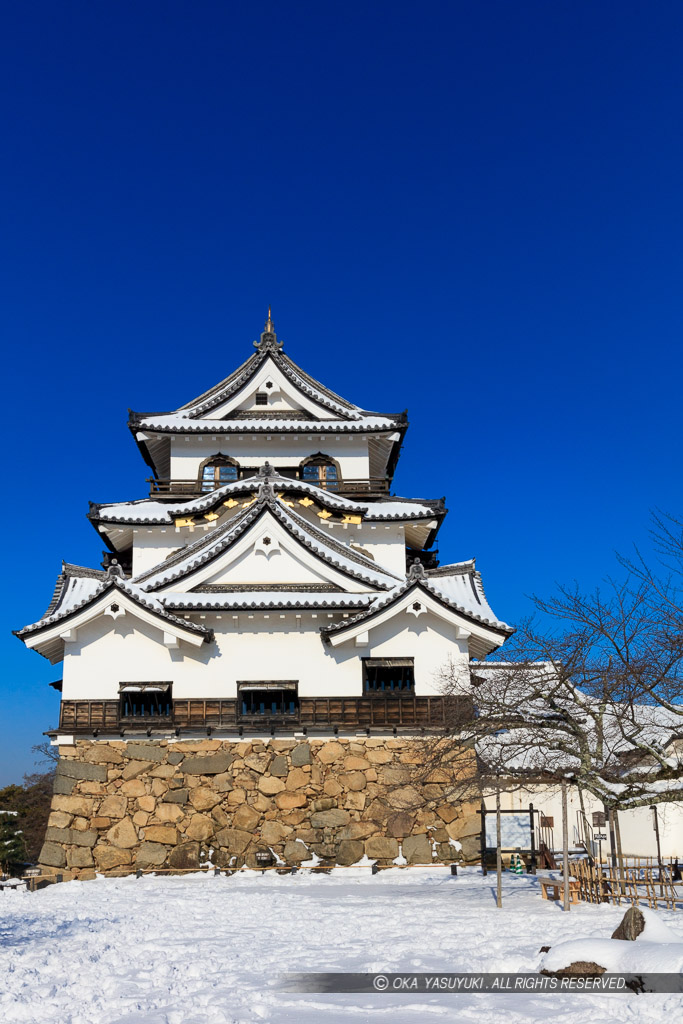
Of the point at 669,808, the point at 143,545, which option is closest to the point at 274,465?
the point at 143,545

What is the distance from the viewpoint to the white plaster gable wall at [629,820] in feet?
88.6

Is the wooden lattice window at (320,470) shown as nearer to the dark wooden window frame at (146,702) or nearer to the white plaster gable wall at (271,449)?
the white plaster gable wall at (271,449)

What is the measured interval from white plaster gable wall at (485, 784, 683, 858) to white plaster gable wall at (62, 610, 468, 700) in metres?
6.74

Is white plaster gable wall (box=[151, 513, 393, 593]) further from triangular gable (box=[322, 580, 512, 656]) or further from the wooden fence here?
the wooden fence

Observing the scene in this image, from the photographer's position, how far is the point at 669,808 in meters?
27.1

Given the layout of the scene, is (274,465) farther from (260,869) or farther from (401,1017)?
(401,1017)

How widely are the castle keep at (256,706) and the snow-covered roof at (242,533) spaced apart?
66 millimetres

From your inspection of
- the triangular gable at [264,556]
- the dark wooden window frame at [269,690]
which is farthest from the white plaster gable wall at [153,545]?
the dark wooden window frame at [269,690]

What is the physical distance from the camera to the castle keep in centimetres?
2114

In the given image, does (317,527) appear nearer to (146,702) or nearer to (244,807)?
(146,702)

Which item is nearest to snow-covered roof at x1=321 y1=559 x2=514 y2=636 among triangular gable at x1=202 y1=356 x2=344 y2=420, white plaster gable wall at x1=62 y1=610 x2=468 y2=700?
white plaster gable wall at x1=62 y1=610 x2=468 y2=700

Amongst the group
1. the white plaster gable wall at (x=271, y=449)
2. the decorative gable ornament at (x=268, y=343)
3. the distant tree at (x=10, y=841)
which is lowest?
the distant tree at (x=10, y=841)

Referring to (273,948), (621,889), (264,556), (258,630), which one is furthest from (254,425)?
(273,948)

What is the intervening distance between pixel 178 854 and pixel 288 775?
3.18 m
